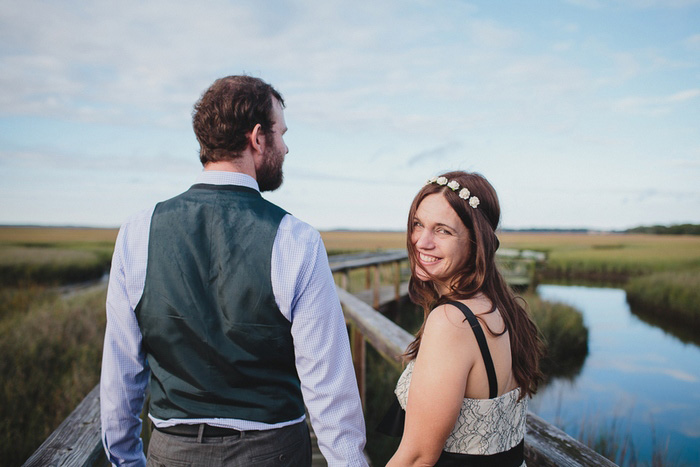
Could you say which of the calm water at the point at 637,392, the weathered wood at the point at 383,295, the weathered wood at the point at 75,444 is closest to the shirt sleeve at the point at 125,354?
the weathered wood at the point at 75,444

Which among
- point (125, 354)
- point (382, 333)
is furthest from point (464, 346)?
point (382, 333)

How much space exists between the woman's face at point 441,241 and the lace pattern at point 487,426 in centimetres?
41

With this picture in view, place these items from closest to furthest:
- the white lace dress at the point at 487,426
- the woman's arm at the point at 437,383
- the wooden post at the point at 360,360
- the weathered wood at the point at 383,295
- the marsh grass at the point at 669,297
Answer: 1. the woman's arm at the point at 437,383
2. the white lace dress at the point at 487,426
3. the wooden post at the point at 360,360
4. the weathered wood at the point at 383,295
5. the marsh grass at the point at 669,297

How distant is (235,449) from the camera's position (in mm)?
1452

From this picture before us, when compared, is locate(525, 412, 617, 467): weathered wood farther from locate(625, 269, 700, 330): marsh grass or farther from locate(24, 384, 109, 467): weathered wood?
locate(625, 269, 700, 330): marsh grass

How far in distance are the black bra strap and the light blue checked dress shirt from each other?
0.39 m

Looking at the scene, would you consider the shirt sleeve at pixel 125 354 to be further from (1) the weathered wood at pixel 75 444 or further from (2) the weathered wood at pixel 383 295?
(2) the weathered wood at pixel 383 295

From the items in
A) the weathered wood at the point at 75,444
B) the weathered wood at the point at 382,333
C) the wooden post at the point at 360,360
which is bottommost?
the wooden post at the point at 360,360

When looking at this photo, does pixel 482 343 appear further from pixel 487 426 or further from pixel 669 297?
pixel 669 297

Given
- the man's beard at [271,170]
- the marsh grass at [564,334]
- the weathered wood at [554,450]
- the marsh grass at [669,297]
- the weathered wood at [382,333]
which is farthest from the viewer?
the marsh grass at [669,297]

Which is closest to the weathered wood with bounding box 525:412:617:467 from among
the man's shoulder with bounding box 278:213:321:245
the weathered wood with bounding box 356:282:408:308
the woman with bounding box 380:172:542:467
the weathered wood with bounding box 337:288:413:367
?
the woman with bounding box 380:172:542:467

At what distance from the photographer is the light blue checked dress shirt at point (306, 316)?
142 cm

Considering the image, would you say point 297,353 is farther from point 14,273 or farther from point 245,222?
point 14,273

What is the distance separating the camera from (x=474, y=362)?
1.31 meters
